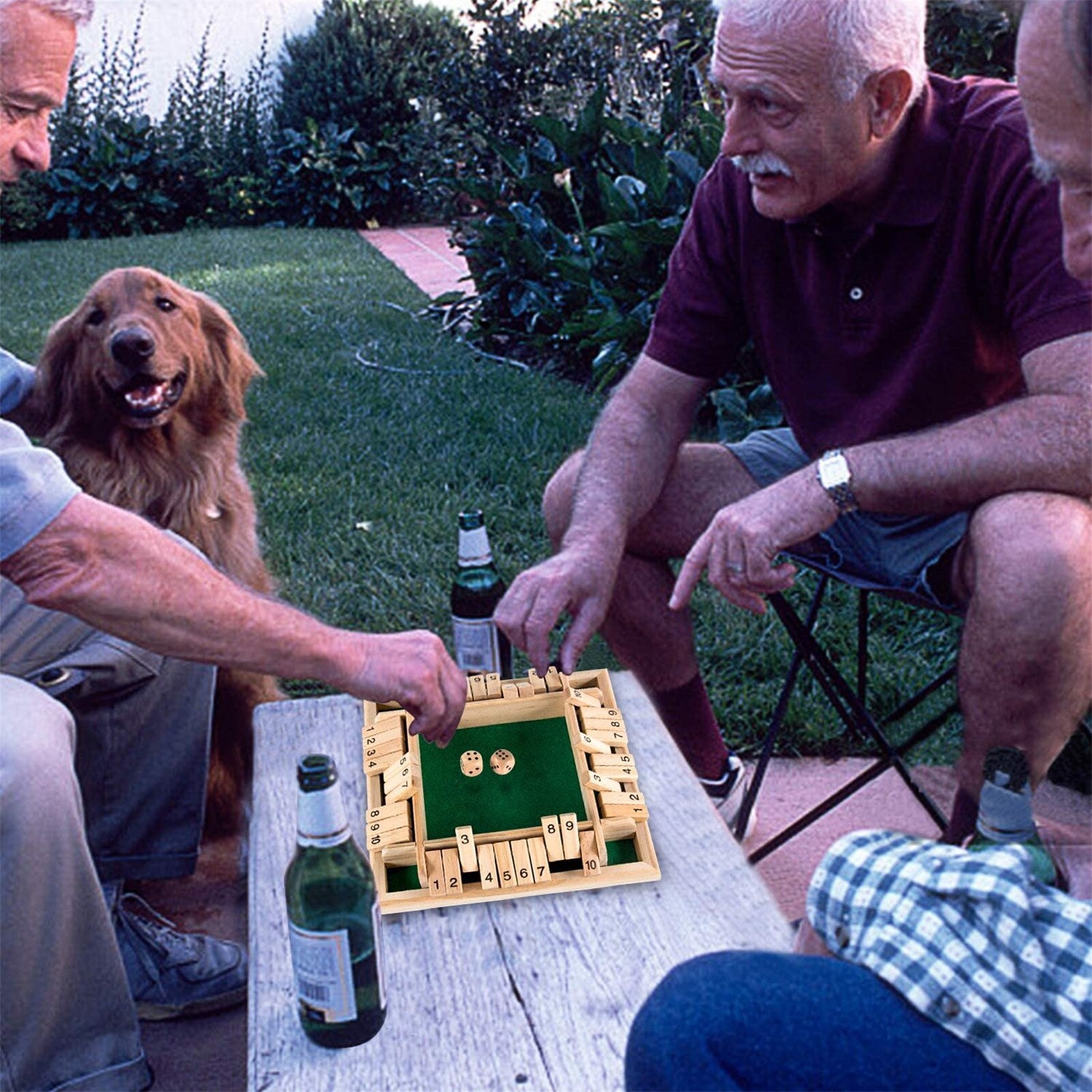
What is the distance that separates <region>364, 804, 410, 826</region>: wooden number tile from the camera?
1.83m

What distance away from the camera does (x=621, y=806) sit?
183cm

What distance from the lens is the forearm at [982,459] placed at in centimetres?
215

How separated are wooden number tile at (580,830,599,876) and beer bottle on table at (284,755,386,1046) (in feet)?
1.06

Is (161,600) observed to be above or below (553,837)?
above

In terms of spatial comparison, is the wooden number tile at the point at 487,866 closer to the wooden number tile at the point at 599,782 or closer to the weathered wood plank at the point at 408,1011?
the weathered wood plank at the point at 408,1011

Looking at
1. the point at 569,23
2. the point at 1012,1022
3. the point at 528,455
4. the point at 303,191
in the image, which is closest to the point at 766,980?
the point at 1012,1022

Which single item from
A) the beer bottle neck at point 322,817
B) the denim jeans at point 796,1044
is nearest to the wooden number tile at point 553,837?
the beer bottle neck at point 322,817

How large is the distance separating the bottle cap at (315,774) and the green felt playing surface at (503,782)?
365mm

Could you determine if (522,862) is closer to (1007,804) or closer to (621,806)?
(621,806)

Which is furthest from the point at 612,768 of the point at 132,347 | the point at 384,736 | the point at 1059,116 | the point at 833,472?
the point at 132,347

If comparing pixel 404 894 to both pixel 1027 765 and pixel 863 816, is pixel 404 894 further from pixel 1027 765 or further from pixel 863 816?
pixel 863 816

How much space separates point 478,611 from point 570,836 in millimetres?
766

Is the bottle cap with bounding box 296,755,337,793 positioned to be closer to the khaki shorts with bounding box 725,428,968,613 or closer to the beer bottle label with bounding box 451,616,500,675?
the beer bottle label with bounding box 451,616,500,675

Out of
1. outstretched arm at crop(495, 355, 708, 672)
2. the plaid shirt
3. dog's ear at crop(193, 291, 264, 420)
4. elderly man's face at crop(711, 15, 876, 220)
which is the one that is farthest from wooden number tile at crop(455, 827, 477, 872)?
dog's ear at crop(193, 291, 264, 420)
